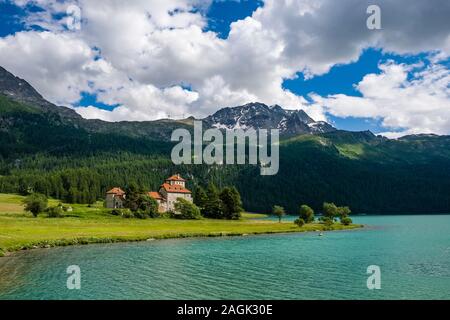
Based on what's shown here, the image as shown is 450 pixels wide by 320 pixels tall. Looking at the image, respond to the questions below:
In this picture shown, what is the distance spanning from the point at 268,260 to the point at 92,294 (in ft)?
95.4

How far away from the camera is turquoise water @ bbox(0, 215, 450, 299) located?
3762cm

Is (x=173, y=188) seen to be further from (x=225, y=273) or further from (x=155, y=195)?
(x=225, y=273)

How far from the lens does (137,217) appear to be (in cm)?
14162

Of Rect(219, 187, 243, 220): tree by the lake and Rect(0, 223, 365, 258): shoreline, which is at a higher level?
Rect(219, 187, 243, 220): tree by the lake

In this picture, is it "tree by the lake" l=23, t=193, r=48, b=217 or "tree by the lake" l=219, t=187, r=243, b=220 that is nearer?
"tree by the lake" l=23, t=193, r=48, b=217

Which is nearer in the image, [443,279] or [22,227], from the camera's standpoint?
[443,279]

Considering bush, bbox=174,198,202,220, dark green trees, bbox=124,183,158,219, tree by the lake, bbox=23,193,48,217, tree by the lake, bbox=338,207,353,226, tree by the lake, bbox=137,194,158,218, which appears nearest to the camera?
tree by the lake, bbox=23,193,48,217

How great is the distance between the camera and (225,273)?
1912 inches

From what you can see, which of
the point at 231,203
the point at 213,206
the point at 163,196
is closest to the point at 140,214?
the point at 213,206

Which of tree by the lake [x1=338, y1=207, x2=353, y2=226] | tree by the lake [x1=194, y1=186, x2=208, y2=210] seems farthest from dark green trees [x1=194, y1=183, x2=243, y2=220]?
tree by the lake [x1=338, y1=207, x2=353, y2=226]

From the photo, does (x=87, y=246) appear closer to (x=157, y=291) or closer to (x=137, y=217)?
(x=157, y=291)
